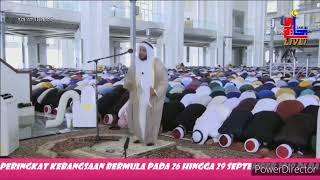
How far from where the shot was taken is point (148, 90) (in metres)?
5.77

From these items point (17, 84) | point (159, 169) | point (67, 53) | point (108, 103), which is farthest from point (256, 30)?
point (159, 169)

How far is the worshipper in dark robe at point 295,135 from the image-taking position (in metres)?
5.43

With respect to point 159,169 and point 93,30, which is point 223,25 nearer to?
point 93,30

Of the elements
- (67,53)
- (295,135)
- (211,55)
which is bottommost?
(295,135)

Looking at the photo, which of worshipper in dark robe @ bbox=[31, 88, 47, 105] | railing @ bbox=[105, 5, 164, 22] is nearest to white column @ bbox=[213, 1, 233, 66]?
railing @ bbox=[105, 5, 164, 22]

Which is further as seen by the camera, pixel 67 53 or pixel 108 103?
pixel 67 53

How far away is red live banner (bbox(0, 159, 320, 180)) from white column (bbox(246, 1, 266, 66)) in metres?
38.3

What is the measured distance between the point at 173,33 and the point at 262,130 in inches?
954

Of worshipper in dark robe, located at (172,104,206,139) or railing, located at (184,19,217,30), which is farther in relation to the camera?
railing, located at (184,19,217,30)

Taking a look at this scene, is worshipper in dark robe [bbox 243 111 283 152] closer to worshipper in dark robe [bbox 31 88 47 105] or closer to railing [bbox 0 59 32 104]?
railing [bbox 0 59 32 104]

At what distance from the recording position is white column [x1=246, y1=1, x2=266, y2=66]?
129 feet

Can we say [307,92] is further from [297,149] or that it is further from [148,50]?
[148,50]

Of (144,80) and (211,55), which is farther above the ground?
(211,55)

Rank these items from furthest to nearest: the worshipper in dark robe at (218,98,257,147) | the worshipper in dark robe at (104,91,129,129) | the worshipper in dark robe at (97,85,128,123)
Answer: the worshipper in dark robe at (97,85,128,123) → the worshipper in dark robe at (104,91,129,129) → the worshipper in dark robe at (218,98,257,147)
